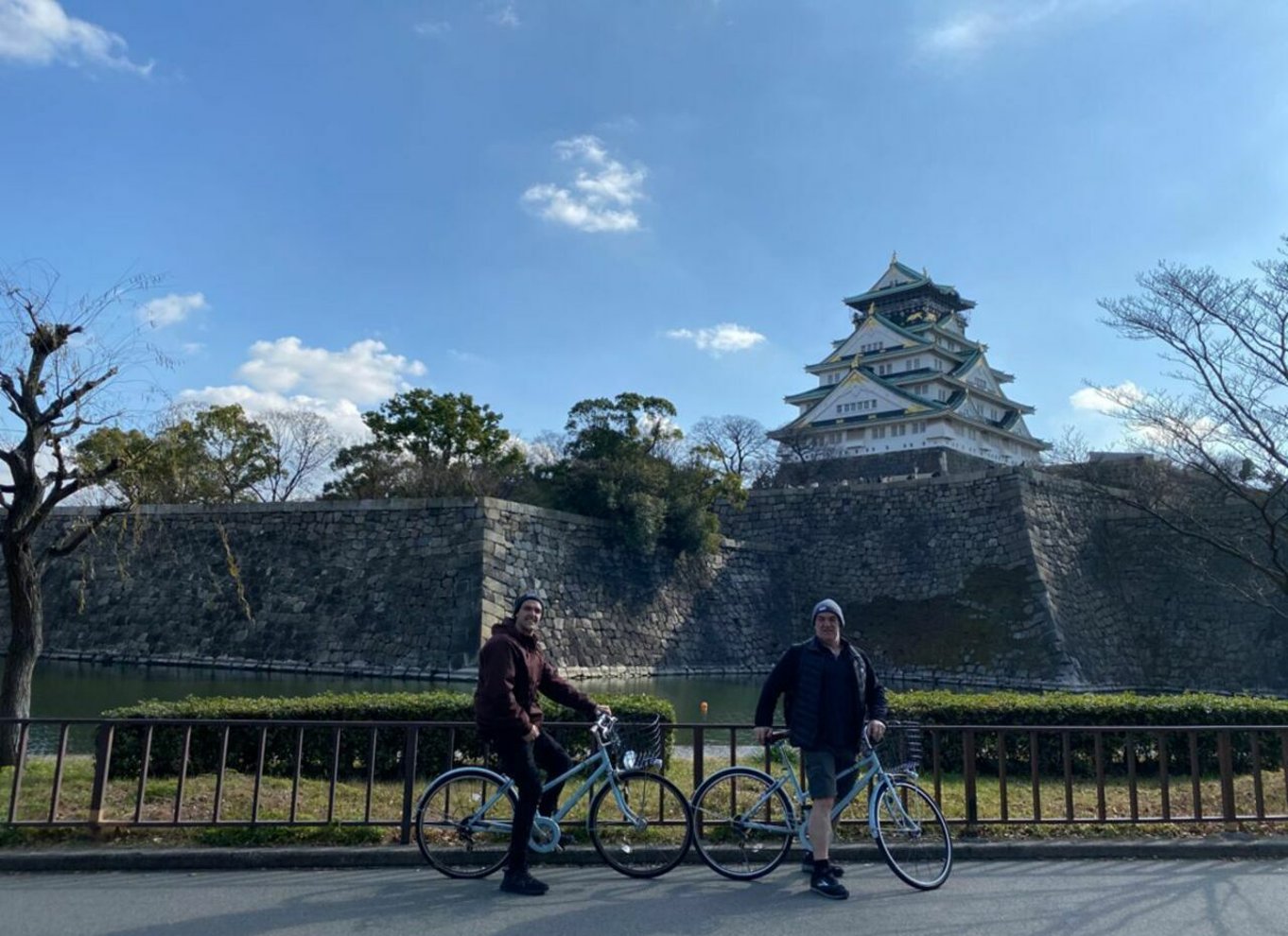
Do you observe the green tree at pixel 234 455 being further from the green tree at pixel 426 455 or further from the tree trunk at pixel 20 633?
the tree trunk at pixel 20 633

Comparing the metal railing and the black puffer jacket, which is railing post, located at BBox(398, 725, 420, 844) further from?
the black puffer jacket

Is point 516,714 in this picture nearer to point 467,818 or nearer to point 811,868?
point 467,818

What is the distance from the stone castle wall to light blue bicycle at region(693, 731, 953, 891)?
14.4 m

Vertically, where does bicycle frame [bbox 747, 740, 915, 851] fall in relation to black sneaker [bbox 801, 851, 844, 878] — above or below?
above

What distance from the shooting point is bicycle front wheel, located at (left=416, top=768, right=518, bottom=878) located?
4.82 m

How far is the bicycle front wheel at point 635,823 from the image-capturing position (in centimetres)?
484

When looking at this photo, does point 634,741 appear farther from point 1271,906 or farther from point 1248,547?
point 1248,547

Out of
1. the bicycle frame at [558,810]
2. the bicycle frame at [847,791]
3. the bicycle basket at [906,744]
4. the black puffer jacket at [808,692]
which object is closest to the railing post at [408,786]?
the bicycle frame at [558,810]

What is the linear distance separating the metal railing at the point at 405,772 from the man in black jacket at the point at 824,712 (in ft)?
2.46

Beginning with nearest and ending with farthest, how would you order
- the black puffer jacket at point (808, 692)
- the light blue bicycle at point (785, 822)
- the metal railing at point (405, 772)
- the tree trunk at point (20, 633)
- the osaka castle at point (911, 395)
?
1. the black puffer jacket at point (808, 692)
2. the light blue bicycle at point (785, 822)
3. the metal railing at point (405, 772)
4. the tree trunk at point (20, 633)
5. the osaka castle at point (911, 395)

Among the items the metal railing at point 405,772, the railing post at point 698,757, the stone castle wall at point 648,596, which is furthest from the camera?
the stone castle wall at point 648,596

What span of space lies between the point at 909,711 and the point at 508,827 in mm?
4251

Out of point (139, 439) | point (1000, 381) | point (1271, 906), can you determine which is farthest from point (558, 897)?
point (1000, 381)

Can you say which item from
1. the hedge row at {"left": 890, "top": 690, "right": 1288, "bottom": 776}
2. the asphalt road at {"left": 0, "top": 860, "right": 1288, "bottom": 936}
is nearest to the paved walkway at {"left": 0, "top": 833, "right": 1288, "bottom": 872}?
A: the asphalt road at {"left": 0, "top": 860, "right": 1288, "bottom": 936}
